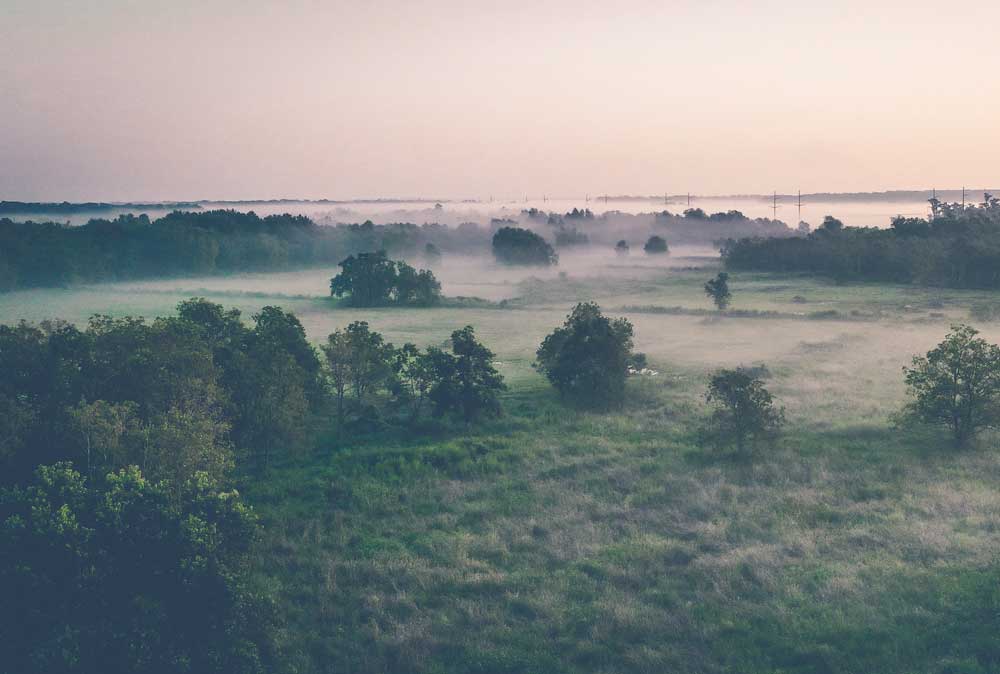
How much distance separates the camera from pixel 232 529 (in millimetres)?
25578

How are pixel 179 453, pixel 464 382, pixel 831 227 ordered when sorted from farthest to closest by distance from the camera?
pixel 831 227, pixel 464 382, pixel 179 453

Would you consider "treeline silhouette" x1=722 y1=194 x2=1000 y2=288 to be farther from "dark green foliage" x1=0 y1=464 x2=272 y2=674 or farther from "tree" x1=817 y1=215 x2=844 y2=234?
"dark green foliage" x1=0 y1=464 x2=272 y2=674

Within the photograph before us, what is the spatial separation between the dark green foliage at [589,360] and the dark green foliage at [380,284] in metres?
65.9

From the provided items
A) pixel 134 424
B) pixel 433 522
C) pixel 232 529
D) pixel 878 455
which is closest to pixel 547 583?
pixel 433 522

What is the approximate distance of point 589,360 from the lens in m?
55.8

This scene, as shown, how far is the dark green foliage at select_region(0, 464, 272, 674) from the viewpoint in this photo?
21.2m

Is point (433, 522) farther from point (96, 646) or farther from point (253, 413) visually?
point (96, 646)

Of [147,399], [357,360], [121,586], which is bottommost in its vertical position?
[121,586]

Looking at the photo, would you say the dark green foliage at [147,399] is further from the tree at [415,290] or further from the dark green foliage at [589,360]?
the tree at [415,290]

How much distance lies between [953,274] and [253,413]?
125987mm

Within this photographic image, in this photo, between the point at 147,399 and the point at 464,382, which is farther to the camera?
the point at 464,382

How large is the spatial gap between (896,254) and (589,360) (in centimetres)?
10690

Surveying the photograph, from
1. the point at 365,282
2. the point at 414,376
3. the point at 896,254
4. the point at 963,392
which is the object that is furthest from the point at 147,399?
the point at 896,254

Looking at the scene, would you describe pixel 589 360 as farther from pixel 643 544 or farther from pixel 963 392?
pixel 643 544
